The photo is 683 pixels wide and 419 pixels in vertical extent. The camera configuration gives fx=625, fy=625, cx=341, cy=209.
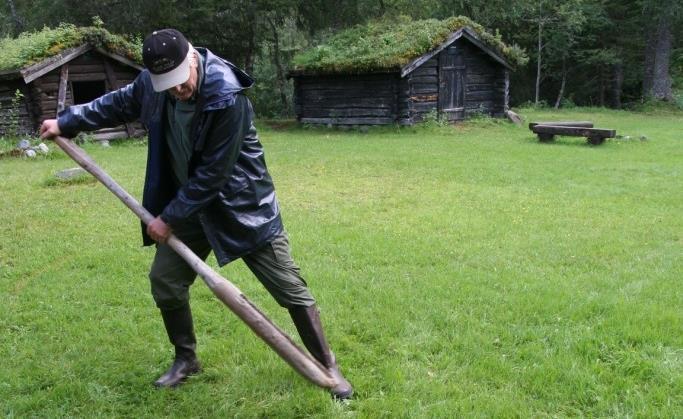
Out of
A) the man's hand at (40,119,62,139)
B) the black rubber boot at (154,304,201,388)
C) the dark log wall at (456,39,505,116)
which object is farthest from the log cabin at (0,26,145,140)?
the black rubber boot at (154,304,201,388)

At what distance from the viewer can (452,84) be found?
69.2 feet

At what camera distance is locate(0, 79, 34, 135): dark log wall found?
17.1 metres

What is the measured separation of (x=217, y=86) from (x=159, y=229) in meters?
0.85

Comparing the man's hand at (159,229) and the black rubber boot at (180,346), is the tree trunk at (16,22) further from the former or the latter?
the man's hand at (159,229)

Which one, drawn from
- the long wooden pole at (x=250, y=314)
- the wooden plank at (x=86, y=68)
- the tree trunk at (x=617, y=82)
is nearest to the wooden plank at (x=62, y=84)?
the wooden plank at (x=86, y=68)

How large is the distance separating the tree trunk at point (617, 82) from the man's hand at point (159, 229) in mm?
32331

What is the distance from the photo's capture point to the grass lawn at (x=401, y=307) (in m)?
3.70

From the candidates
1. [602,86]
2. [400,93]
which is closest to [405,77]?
[400,93]

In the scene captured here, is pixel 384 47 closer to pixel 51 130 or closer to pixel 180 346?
pixel 51 130

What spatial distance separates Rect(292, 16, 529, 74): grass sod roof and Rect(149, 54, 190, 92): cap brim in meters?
16.1

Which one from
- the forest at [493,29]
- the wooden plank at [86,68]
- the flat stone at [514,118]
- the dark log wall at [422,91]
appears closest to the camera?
the wooden plank at [86,68]

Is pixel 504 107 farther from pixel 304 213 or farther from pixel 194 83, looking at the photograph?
pixel 194 83

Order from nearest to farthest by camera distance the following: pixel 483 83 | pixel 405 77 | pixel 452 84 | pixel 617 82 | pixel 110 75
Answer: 1. pixel 110 75
2. pixel 405 77
3. pixel 452 84
4. pixel 483 83
5. pixel 617 82

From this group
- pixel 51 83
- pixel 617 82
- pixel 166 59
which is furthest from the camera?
pixel 617 82
